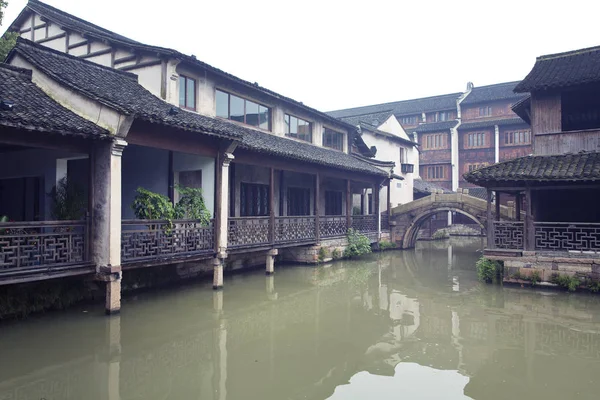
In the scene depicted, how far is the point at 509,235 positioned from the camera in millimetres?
13242

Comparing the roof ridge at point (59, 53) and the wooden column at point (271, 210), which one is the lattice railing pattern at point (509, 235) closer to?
the wooden column at point (271, 210)

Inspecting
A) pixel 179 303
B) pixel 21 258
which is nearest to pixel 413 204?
pixel 179 303

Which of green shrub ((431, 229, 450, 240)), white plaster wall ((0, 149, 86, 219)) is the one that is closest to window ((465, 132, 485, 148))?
green shrub ((431, 229, 450, 240))

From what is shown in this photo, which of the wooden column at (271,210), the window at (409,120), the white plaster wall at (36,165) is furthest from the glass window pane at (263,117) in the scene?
the window at (409,120)

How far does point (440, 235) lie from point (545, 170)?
64.0ft

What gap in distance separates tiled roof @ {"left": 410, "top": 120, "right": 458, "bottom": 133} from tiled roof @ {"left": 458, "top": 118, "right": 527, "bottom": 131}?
0.85 meters

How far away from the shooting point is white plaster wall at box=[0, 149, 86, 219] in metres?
9.71

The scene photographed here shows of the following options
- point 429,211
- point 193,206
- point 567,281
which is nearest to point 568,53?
point 567,281

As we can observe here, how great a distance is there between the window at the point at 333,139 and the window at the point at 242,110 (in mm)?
4562

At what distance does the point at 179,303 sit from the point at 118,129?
423cm

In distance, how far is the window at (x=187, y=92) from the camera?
536 inches

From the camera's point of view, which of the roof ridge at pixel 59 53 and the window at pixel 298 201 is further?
the window at pixel 298 201

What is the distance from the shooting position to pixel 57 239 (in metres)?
8.11

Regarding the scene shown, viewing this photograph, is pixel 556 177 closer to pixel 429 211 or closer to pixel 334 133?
pixel 429 211
